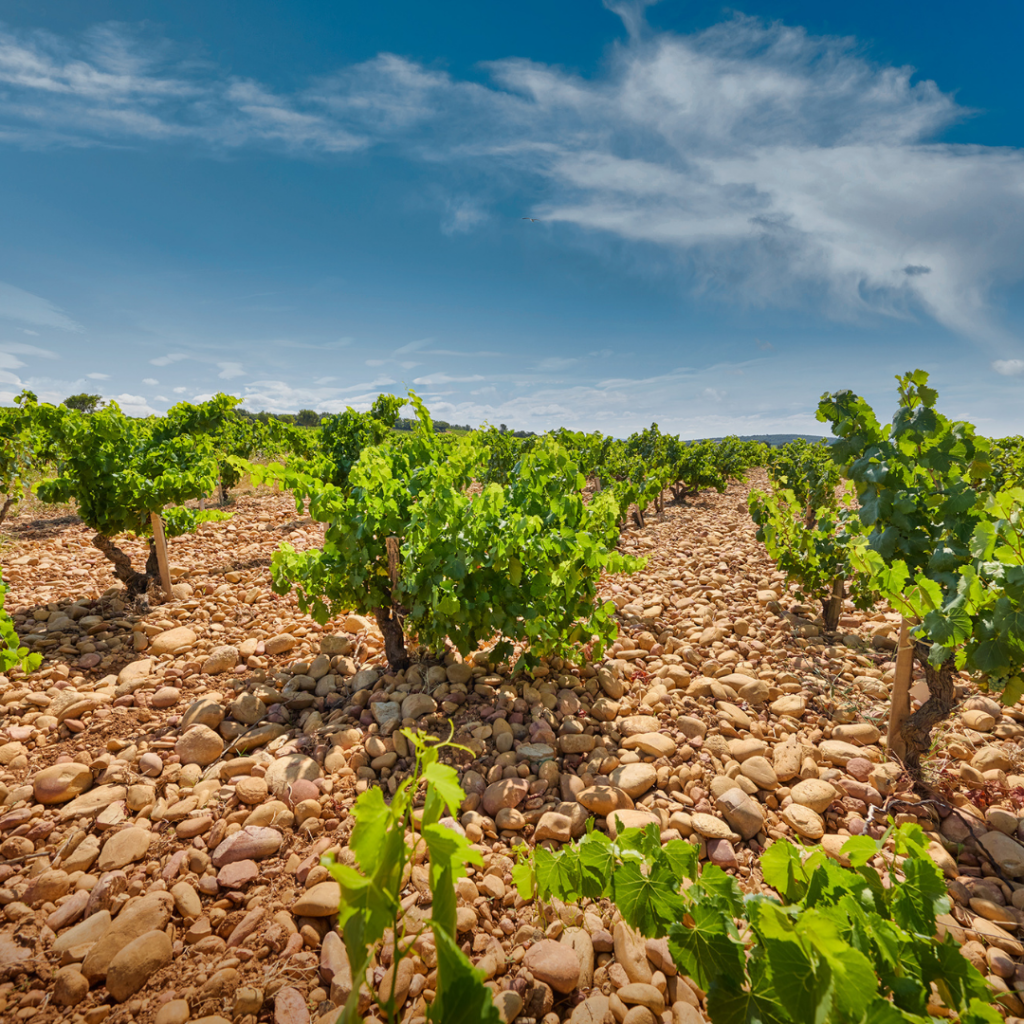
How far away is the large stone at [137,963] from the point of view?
2.11m

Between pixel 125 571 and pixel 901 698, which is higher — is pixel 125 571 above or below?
above

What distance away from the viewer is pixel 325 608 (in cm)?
440

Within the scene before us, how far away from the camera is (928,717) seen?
11.3 feet

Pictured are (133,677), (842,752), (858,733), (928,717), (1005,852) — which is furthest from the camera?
(133,677)

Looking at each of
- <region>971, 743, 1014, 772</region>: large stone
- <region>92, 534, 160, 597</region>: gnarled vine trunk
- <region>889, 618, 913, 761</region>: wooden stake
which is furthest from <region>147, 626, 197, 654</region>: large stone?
<region>971, 743, 1014, 772</region>: large stone

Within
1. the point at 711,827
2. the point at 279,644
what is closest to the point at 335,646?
the point at 279,644

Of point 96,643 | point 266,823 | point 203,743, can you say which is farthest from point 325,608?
point 96,643

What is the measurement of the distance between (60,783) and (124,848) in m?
0.85

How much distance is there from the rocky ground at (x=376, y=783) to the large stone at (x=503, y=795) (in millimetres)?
24

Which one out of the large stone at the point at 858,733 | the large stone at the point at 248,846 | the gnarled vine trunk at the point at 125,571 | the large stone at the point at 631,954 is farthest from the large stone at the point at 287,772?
the gnarled vine trunk at the point at 125,571

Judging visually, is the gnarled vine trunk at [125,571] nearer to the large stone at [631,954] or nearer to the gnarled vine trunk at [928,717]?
the large stone at [631,954]

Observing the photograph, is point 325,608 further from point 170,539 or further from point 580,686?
point 170,539

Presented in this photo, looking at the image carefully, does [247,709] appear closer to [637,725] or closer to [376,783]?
[376,783]

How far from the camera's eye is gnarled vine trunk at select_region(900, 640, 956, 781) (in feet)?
11.2
